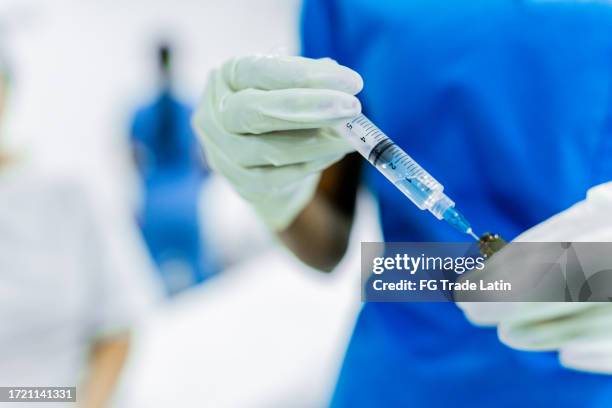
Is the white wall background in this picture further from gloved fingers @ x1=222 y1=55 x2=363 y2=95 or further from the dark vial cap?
the dark vial cap

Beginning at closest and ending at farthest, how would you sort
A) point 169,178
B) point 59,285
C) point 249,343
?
point 59,285, point 249,343, point 169,178

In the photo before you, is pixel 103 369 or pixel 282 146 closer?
pixel 282 146

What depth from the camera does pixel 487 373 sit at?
2.18 feet

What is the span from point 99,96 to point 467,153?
146 inches

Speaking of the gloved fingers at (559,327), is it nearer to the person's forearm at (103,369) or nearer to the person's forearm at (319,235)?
the person's forearm at (319,235)

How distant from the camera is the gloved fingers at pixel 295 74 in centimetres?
56

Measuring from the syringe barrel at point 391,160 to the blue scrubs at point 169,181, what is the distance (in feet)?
7.67

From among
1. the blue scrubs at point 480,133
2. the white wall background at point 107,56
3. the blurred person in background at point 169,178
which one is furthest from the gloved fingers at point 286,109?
the white wall background at point 107,56

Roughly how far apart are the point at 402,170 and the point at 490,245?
0.11 metres

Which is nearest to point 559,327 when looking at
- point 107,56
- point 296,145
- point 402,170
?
point 402,170

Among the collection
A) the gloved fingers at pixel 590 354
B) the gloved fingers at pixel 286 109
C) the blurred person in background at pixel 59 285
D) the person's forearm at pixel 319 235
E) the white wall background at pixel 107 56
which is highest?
the white wall background at pixel 107 56

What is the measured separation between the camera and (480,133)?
2.13 ft

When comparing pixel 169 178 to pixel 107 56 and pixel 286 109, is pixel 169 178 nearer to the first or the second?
pixel 107 56

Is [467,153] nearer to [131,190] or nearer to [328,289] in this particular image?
[328,289]
